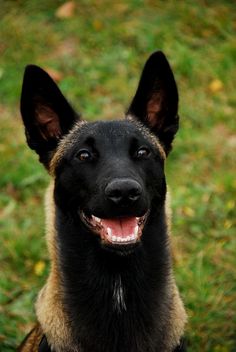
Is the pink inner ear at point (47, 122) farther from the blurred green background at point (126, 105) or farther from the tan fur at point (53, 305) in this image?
the blurred green background at point (126, 105)

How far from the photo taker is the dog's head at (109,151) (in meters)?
3.61

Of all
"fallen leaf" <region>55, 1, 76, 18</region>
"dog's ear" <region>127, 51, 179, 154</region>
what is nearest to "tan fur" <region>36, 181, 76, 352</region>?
"dog's ear" <region>127, 51, 179, 154</region>

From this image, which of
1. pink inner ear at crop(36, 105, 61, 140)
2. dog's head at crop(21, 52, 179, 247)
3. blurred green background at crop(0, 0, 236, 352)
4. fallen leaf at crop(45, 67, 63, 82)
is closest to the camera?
dog's head at crop(21, 52, 179, 247)

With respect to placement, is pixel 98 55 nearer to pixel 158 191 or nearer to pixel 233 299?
pixel 233 299

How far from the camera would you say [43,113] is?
4102mm

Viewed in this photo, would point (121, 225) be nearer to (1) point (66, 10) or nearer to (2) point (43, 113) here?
(2) point (43, 113)

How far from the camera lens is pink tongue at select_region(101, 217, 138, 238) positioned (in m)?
3.70

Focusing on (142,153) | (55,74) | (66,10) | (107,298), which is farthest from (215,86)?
(107,298)

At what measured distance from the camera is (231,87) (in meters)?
7.80

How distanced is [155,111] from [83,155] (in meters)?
0.64

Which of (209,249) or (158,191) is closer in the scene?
(158,191)

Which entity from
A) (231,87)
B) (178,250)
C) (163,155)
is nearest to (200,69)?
(231,87)

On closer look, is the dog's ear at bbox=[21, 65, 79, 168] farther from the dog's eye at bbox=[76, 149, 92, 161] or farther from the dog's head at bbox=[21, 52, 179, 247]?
the dog's eye at bbox=[76, 149, 92, 161]

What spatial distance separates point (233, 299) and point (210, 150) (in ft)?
7.04
